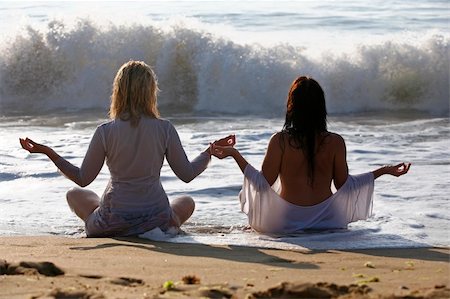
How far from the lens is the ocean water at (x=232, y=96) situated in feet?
25.1

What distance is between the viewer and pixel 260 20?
928 inches

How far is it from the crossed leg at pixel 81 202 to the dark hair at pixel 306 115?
1.41m

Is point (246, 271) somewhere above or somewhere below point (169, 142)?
below

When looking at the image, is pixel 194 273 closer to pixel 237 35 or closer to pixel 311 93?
pixel 311 93

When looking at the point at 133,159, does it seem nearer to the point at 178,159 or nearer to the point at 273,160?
the point at 178,159

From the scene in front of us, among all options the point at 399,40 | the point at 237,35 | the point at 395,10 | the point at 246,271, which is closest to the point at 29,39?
the point at 237,35

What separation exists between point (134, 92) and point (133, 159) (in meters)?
0.44

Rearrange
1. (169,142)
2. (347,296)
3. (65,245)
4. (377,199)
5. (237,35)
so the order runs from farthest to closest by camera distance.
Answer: (237,35), (377,199), (169,142), (65,245), (347,296)

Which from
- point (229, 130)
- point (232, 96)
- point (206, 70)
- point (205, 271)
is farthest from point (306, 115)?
point (206, 70)

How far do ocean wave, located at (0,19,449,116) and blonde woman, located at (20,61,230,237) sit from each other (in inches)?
357

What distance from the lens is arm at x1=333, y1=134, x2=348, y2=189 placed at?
21.2ft

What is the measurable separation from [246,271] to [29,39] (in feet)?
44.7

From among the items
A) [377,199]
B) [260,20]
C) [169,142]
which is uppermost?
[260,20]

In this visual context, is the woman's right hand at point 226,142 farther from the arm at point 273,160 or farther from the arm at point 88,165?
the arm at point 88,165
